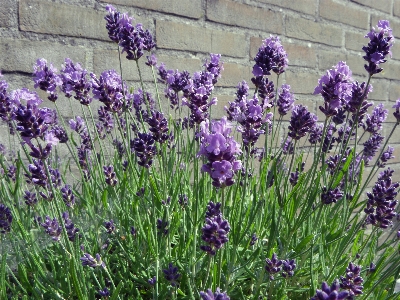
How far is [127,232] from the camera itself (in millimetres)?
1214

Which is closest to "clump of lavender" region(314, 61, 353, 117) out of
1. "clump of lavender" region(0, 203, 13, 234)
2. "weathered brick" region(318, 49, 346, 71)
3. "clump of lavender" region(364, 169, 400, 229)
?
"clump of lavender" region(364, 169, 400, 229)

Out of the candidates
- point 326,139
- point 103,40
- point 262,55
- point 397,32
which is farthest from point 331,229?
point 397,32

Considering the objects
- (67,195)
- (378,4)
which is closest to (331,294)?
(67,195)

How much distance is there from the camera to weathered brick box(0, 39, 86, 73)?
59.9 inches

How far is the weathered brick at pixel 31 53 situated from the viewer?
152 cm

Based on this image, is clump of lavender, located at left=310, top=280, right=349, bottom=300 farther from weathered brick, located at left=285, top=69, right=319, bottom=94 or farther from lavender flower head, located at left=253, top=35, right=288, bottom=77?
weathered brick, located at left=285, top=69, right=319, bottom=94

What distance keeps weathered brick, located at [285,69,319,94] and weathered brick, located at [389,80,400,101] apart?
73cm

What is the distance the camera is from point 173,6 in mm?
1917

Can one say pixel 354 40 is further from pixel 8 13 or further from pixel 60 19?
pixel 8 13

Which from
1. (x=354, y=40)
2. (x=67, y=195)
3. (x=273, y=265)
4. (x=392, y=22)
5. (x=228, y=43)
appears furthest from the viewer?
(x=392, y=22)

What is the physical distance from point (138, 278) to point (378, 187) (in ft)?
2.09

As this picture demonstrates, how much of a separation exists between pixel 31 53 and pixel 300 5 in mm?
1545

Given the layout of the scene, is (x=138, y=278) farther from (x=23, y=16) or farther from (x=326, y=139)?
(x=23, y=16)

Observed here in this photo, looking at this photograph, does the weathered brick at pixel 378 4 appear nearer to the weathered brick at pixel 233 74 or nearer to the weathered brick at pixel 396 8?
the weathered brick at pixel 396 8
